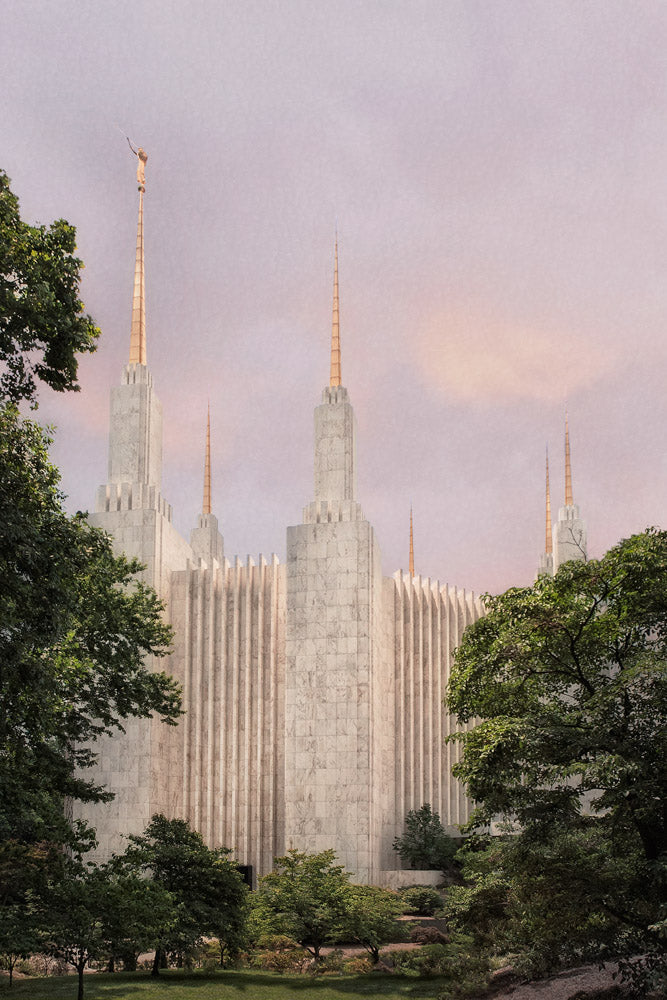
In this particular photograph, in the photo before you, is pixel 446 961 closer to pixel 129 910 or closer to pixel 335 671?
pixel 129 910

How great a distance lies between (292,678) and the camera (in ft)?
131

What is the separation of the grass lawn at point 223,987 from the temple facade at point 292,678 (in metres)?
12.9

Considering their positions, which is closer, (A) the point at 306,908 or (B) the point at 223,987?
(B) the point at 223,987

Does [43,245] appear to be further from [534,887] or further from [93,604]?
[534,887]

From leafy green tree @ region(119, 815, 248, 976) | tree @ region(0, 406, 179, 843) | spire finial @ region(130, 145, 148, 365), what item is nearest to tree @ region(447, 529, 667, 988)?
tree @ region(0, 406, 179, 843)

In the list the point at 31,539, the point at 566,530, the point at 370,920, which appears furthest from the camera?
the point at 566,530

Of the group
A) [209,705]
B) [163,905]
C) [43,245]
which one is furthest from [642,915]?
[209,705]

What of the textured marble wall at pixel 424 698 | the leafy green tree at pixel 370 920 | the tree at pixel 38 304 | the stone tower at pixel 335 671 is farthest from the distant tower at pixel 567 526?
the tree at pixel 38 304

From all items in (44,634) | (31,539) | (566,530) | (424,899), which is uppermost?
(566,530)

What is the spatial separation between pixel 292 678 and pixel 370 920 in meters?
15.2

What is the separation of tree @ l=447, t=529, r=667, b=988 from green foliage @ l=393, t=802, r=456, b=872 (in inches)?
857

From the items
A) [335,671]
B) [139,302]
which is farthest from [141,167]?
[335,671]

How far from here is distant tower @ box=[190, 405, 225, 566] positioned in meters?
53.7

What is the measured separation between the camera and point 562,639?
16156 mm
